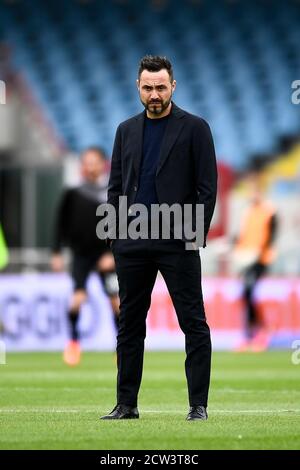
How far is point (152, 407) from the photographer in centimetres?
918

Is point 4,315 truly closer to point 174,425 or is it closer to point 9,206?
point 9,206

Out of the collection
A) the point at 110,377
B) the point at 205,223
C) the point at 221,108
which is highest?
the point at 221,108

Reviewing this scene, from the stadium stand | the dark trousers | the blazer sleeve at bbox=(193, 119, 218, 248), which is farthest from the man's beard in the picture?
the stadium stand

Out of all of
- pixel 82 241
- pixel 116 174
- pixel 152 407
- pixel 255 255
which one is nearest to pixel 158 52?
pixel 255 255

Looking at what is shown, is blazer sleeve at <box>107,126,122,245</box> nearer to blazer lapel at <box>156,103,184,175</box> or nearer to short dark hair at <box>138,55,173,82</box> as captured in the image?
blazer lapel at <box>156,103,184,175</box>

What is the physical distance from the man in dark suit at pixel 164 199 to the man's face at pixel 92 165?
6416mm

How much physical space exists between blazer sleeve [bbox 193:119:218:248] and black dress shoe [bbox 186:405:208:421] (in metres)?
1.02

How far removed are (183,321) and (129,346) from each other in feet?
1.32

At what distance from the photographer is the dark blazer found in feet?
25.7

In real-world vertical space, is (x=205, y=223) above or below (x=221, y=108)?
below

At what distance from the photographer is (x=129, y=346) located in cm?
804

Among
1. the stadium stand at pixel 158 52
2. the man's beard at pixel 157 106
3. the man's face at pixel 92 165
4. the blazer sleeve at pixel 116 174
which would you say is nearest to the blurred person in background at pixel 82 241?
the man's face at pixel 92 165
